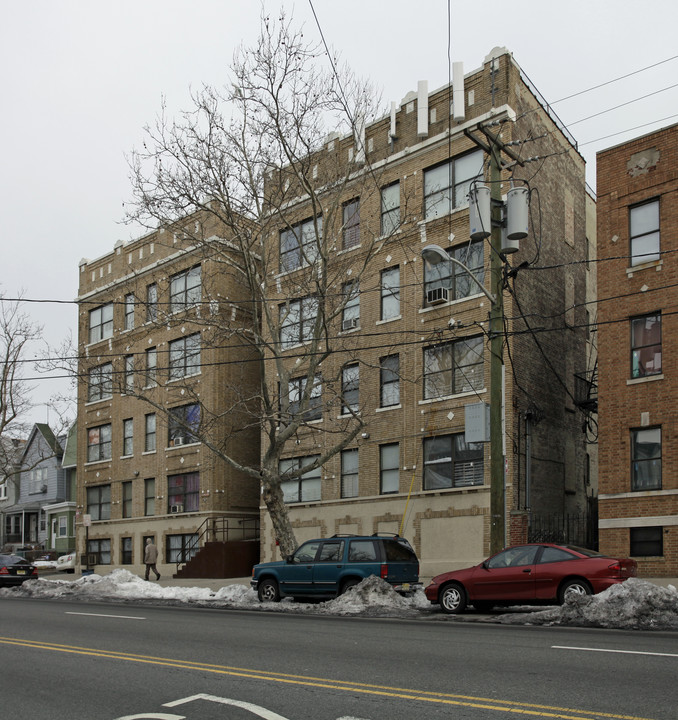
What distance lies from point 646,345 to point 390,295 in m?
8.89

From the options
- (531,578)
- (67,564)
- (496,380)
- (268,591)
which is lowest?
(67,564)

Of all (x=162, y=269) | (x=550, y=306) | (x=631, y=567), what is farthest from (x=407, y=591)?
(x=162, y=269)

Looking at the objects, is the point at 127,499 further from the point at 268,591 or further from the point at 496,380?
the point at 496,380

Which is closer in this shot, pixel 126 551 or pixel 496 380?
pixel 496 380

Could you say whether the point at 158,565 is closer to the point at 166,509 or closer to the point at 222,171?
the point at 166,509

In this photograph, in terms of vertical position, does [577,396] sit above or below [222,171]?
below

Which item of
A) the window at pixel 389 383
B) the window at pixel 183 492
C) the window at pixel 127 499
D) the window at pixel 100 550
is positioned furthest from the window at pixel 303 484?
the window at pixel 100 550

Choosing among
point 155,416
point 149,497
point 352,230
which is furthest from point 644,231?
point 149,497

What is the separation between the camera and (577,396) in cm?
3058

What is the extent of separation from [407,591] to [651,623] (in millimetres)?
6611

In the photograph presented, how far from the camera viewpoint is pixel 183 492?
36438mm

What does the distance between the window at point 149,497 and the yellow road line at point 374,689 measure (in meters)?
27.3

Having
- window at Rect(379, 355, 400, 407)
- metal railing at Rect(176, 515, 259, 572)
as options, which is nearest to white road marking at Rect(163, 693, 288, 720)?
window at Rect(379, 355, 400, 407)

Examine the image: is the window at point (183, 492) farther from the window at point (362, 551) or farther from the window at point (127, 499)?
the window at point (362, 551)
